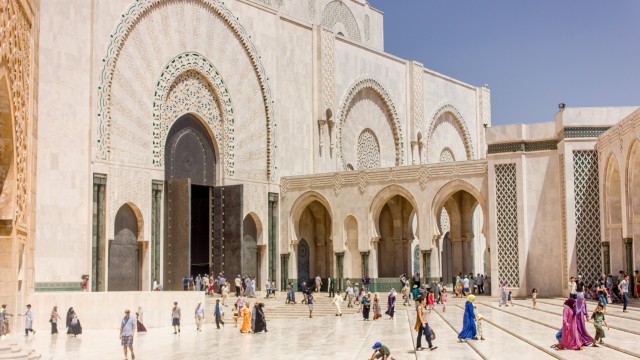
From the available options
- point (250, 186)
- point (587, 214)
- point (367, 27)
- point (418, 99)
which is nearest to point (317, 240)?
point (250, 186)

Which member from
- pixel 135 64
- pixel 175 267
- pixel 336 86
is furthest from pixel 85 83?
pixel 336 86

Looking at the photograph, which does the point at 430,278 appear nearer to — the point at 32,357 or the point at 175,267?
the point at 175,267

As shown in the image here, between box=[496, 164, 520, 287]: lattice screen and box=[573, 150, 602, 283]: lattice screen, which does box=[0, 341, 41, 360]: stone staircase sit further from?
box=[573, 150, 602, 283]: lattice screen

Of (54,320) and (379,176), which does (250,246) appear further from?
(54,320)

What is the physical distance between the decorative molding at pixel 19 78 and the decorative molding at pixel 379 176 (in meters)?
10.5

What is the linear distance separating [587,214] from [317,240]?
8989 millimetres

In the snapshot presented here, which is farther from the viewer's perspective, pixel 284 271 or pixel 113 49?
pixel 284 271

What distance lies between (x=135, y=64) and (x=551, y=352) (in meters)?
13.2

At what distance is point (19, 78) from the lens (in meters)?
14.3

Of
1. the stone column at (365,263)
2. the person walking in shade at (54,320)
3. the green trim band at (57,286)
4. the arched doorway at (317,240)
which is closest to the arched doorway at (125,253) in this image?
the green trim band at (57,286)

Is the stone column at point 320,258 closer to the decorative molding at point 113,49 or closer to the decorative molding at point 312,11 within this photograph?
the decorative molding at point 113,49

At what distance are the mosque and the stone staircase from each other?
361cm

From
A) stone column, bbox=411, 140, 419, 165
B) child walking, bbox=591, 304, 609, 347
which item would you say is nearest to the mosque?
stone column, bbox=411, 140, 419, 165

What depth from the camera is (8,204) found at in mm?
14039
